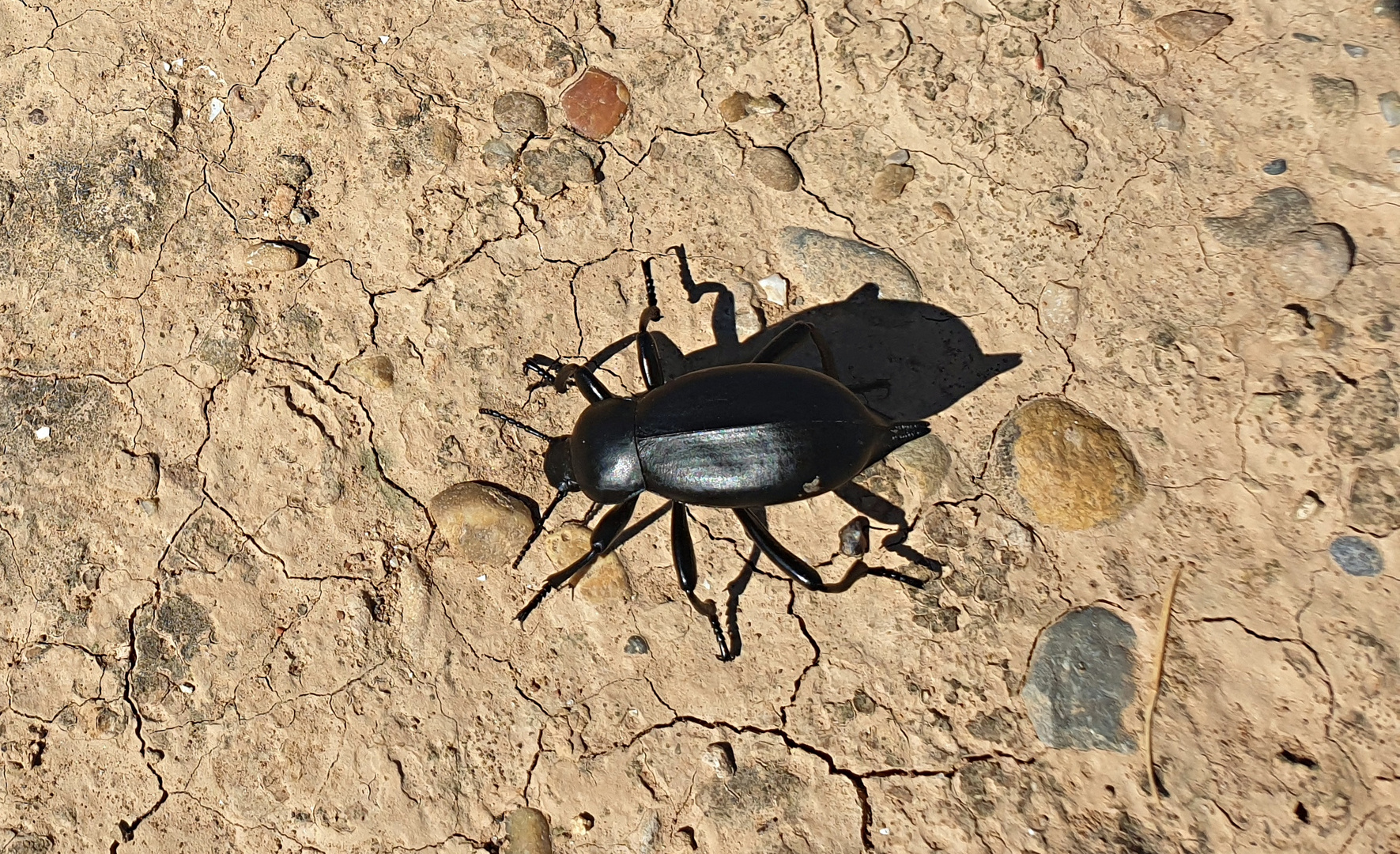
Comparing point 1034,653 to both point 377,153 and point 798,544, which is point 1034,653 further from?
point 377,153

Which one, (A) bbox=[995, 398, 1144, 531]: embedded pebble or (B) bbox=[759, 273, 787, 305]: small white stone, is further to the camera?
(B) bbox=[759, 273, 787, 305]: small white stone

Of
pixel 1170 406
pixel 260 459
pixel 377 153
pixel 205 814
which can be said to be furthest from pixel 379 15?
pixel 1170 406

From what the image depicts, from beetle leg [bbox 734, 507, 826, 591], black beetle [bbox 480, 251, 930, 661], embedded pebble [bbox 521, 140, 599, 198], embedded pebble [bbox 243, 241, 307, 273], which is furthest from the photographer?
embedded pebble [bbox 521, 140, 599, 198]

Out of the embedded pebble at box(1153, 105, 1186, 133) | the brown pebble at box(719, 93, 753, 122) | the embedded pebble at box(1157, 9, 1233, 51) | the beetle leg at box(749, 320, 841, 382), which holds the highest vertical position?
the embedded pebble at box(1157, 9, 1233, 51)

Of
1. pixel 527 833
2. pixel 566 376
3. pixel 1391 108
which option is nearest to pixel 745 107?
pixel 566 376

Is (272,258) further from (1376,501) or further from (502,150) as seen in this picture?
(1376,501)

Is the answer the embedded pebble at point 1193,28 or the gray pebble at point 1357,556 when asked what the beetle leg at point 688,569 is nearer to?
the gray pebble at point 1357,556

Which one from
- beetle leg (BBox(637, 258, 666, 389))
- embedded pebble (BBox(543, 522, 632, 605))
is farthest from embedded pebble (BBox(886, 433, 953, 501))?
embedded pebble (BBox(543, 522, 632, 605))

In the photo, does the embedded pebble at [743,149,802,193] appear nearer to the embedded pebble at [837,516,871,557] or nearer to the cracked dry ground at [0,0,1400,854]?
the cracked dry ground at [0,0,1400,854]
